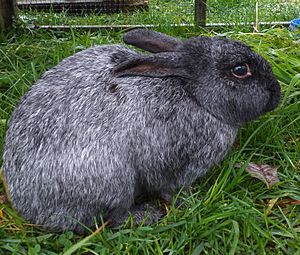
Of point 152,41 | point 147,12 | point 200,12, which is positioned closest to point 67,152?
point 152,41

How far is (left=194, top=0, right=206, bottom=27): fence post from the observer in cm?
482

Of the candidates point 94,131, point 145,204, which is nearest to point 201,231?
point 145,204

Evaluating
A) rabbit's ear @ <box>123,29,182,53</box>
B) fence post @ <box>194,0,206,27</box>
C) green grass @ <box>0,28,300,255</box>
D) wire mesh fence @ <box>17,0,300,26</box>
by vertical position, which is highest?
rabbit's ear @ <box>123,29,182,53</box>

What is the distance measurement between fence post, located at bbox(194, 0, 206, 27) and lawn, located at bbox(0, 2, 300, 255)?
4.04 ft

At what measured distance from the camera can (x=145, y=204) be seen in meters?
2.84

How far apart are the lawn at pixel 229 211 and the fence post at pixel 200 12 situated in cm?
123

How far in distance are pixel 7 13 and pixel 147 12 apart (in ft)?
4.83

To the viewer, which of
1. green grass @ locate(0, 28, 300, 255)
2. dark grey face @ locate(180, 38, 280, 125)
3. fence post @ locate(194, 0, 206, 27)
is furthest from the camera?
fence post @ locate(194, 0, 206, 27)

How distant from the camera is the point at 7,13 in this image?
470 cm

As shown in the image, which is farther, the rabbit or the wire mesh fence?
the wire mesh fence

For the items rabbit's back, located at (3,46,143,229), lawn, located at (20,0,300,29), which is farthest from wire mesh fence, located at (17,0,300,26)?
rabbit's back, located at (3,46,143,229)

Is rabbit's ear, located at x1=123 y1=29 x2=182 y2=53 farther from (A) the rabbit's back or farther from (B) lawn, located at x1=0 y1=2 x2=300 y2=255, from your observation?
(B) lawn, located at x1=0 y1=2 x2=300 y2=255

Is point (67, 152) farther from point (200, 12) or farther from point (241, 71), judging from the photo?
point (200, 12)

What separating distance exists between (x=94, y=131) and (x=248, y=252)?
0.85m
